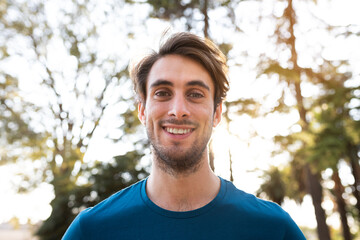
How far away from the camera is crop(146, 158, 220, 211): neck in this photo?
1978 mm

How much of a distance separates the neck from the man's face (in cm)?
5

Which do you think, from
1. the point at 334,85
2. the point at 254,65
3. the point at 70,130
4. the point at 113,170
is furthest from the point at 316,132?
the point at 70,130

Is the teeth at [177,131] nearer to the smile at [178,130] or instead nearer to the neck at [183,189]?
the smile at [178,130]

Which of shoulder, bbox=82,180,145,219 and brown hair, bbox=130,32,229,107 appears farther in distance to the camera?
brown hair, bbox=130,32,229,107

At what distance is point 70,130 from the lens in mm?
15555

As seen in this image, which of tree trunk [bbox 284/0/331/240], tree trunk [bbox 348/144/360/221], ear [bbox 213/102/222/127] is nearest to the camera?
ear [bbox 213/102/222/127]

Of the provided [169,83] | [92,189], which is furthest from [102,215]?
[92,189]

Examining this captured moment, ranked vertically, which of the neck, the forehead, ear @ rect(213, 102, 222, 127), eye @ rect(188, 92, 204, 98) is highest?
the forehead

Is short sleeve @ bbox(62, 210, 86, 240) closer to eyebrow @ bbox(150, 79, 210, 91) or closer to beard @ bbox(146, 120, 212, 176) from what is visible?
beard @ bbox(146, 120, 212, 176)

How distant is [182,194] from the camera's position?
200cm

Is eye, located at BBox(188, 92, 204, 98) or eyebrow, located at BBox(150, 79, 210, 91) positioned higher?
eyebrow, located at BBox(150, 79, 210, 91)

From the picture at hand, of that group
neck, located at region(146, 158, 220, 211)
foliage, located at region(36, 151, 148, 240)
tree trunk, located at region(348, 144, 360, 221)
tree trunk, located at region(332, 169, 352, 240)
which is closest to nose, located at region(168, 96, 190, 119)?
neck, located at region(146, 158, 220, 211)

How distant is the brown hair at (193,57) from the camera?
2.23m

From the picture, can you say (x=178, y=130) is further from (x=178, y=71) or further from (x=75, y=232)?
(x=75, y=232)
